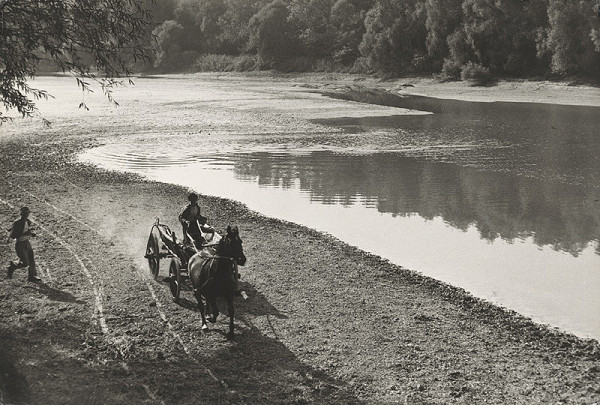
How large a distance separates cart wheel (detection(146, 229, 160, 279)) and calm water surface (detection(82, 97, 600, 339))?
5.49 m

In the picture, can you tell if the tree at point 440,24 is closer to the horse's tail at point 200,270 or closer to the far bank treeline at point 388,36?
the far bank treeline at point 388,36

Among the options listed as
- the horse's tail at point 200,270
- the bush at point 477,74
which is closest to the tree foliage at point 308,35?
the bush at point 477,74

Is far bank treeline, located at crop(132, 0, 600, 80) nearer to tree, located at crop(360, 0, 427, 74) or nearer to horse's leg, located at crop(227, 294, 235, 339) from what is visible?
tree, located at crop(360, 0, 427, 74)

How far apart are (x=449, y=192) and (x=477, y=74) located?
170 feet

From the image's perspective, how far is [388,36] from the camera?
291 feet

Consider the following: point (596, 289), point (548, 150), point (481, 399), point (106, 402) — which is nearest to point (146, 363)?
point (106, 402)

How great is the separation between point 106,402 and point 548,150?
28282mm

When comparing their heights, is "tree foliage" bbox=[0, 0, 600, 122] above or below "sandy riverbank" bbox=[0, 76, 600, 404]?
above

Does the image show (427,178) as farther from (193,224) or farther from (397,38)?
(397,38)

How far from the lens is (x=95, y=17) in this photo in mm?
9734

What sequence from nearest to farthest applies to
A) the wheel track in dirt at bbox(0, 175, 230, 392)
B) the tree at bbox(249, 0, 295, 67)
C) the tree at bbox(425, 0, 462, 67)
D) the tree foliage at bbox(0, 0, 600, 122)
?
the wheel track in dirt at bbox(0, 175, 230, 392) → the tree foliage at bbox(0, 0, 600, 122) → the tree at bbox(425, 0, 462, 67) → the tree at bbox(249, 0, 295, 67)

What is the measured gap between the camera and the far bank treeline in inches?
2334

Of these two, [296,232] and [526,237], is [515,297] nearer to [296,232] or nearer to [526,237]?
[526,237]

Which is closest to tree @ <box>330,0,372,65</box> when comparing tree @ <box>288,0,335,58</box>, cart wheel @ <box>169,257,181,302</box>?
tree @ <box>288,0,335,58</box>
